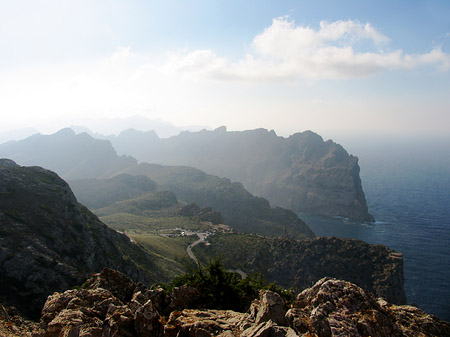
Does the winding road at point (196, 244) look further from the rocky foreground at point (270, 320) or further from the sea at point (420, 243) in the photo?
the rocky foreground at point (270, 320)

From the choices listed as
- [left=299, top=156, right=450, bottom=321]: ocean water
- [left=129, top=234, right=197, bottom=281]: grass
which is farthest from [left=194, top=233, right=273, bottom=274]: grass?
[left=299, top=156, right=450, bottom=321]: ocean water

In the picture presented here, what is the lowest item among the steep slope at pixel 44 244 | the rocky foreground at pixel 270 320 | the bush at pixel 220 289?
the steep slope at pixel 44 244

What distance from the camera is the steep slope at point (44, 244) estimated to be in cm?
3453

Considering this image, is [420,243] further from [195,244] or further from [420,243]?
[195,244]

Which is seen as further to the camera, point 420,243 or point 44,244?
point 420,243

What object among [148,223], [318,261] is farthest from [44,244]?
[148,223]

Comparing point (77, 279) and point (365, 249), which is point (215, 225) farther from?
point (77, 279)

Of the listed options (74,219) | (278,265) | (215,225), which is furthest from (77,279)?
(215,225)

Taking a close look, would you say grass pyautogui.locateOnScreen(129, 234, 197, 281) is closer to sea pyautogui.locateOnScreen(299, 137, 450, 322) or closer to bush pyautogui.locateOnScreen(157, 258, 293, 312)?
bush pyautogui.locateOnScreen(157, 258, 293, 312)

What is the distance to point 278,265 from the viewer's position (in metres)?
103

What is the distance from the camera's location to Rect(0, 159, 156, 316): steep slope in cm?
3453

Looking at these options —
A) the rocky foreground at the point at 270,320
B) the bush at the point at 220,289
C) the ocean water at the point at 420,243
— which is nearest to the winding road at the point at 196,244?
the ocean water at the point at 420,243

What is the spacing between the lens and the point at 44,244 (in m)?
43.2

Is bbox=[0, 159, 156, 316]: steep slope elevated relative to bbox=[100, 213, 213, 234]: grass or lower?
elevated
